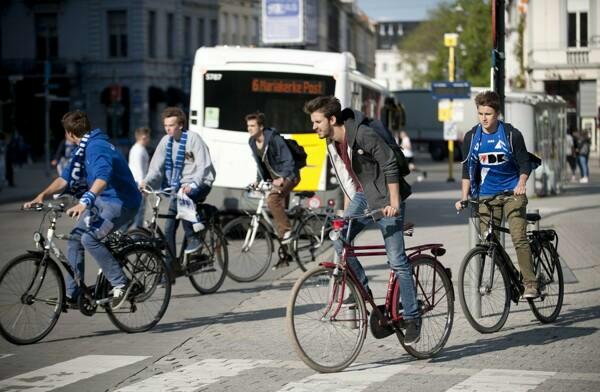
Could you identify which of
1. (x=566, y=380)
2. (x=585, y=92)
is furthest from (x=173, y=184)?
(x=585, y=92)

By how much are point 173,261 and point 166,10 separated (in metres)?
57.8

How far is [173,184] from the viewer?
1291 cm

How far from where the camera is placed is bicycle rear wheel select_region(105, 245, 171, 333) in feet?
33.9

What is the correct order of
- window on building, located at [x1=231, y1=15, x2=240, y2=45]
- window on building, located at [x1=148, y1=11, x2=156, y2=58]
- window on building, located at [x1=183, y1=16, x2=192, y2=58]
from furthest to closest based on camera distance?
window on building, located at [x1=231, y1=15, x2=240, y2=45], window on building, located at [x1=183, y1=16, x2=192, y2=58], window on building, located at [x1=148, y1=11, x2=156, y2=58]

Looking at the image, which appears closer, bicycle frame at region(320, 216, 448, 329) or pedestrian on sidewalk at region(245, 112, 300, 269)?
bicycle frame at region(320, 216, 448, 329)

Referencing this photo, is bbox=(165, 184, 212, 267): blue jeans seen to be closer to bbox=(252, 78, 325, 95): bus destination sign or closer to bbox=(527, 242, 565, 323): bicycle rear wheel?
bbox=(527, 242, 565, 323): bicycle rear wheel

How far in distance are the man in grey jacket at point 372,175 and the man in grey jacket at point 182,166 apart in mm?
4021

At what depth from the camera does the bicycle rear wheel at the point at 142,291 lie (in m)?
10.3

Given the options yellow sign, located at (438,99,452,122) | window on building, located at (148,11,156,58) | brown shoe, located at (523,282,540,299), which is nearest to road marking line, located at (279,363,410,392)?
brown shoe, located at (523,282,540,299)

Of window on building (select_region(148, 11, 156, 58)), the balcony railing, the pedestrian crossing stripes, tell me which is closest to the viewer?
the pedestrian crossing stripes

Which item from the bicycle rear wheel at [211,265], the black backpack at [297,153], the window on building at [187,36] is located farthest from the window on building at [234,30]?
the bicycle rear wheel at [211,265]

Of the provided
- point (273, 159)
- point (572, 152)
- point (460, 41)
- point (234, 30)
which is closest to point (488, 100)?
point (273, 159)

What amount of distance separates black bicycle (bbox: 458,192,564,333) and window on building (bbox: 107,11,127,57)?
56740 mm

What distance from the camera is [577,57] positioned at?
6166 centimetres
